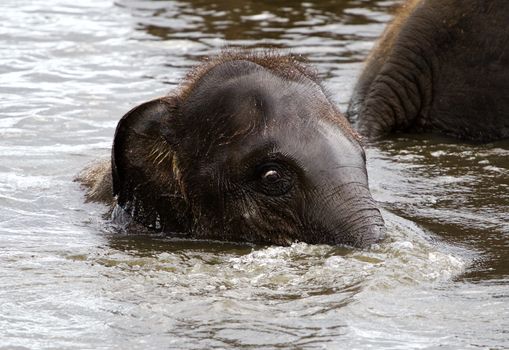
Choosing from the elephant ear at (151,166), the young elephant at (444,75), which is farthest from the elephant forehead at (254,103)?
the young elephant at (444,75)

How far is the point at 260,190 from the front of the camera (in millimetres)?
8680

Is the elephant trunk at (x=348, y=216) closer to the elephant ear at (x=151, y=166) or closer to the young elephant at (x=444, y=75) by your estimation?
the elephant ear at (x=151, y=166)

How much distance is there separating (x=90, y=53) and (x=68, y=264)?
7.66 meters

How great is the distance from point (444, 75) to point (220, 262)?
195 inches

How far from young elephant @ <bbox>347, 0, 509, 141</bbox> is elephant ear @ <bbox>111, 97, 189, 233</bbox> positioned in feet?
12.6

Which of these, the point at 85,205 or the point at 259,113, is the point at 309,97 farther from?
the point at 85,205

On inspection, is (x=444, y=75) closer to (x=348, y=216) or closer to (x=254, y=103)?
(x=254, y=103)

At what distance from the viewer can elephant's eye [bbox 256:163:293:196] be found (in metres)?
8.58

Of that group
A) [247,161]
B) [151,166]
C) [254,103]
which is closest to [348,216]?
[247,161]

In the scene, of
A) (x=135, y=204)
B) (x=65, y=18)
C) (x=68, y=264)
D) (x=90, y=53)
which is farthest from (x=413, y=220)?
(x=65, y=18)

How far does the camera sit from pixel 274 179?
338 inches

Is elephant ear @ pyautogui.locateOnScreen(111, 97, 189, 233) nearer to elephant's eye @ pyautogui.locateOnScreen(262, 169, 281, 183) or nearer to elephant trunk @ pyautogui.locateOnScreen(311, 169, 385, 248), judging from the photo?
elephant's eye @ pyautogui.locateOnScreen(262, 169, 281, 183)

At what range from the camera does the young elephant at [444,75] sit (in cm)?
1240

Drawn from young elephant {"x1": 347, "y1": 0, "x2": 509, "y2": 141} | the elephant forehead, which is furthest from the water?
the elephant forehead
